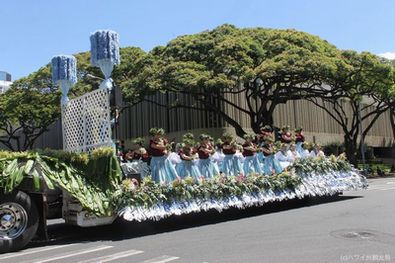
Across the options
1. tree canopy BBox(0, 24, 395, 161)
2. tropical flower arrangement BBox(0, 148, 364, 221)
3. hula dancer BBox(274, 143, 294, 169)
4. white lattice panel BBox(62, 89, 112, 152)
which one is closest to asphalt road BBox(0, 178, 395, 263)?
tropical flower arrangement BBox(0, 148, 364, 221)

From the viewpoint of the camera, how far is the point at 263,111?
107 ft

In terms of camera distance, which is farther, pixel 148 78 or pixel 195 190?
pixel 148 78

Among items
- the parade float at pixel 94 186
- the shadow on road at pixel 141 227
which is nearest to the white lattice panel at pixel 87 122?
the parade float at pixel 94 186

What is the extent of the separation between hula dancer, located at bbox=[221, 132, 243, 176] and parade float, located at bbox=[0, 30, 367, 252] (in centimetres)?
54

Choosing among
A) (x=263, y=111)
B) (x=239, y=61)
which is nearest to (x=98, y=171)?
(x=239, y=61)

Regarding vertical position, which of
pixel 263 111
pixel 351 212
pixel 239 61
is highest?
pixel 239 61

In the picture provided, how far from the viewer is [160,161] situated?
11.3 m

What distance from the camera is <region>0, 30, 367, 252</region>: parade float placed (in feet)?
29.1

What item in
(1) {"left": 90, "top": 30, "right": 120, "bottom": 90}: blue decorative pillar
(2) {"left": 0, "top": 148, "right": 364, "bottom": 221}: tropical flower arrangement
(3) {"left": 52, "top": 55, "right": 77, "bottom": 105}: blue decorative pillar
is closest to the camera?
(2) {"left": 0, "top": 148, "right": 364, "bottom": 221}: tropical flower arrangement

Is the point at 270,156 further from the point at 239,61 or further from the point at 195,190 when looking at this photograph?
the point at 239,61

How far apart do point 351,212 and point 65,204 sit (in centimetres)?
656

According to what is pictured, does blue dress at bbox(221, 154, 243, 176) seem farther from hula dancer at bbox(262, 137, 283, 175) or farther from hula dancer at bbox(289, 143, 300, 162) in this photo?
hula dancer at bbox(289, 143, 300, 162)

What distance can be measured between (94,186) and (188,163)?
2759 millimetres

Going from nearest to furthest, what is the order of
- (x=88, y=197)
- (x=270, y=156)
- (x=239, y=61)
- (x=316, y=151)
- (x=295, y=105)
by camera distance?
(x=88, y=197) → (x=270, y=156) → (x=316, y=151) → (x=239, y=61) → (x=295, y=105)
